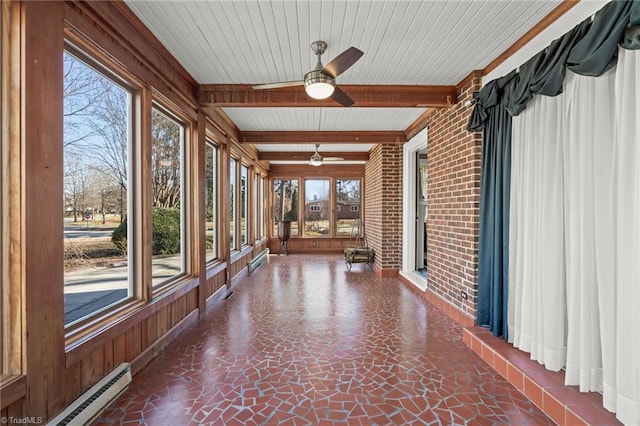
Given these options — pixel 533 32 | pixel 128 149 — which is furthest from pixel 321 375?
pixel 533 32

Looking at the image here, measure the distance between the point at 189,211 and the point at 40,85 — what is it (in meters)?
2.14

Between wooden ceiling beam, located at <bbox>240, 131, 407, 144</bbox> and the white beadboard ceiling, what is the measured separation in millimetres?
2196

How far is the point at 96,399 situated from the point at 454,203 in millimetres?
3917

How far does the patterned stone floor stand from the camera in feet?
6.54

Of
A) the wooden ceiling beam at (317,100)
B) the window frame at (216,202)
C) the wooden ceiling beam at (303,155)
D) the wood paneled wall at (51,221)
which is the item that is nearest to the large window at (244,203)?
the wooden ceiling beam at (303,155)

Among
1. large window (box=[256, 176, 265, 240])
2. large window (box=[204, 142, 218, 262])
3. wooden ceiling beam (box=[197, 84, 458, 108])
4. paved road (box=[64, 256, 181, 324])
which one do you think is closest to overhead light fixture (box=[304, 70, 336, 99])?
wooden ceiling beam (box=[197, 84, 458, 108])

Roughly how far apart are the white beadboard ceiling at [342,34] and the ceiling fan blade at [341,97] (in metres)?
0.35

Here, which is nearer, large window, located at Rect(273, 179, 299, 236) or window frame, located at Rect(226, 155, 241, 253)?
window frame, located at Rect(226, 155, 241, 253)

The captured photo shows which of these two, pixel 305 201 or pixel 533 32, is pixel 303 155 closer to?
pixel 305 201

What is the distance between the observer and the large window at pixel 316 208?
31.1 ft

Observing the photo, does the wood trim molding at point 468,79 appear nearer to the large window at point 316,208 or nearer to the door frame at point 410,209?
the door frame at point 410,209

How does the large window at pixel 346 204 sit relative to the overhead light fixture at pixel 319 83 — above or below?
below

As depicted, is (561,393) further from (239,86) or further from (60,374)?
(239,86)

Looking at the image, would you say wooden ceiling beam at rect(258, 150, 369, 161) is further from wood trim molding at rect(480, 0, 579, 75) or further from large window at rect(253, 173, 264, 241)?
wood trim molding at rect(480, 0, 579, 75)
